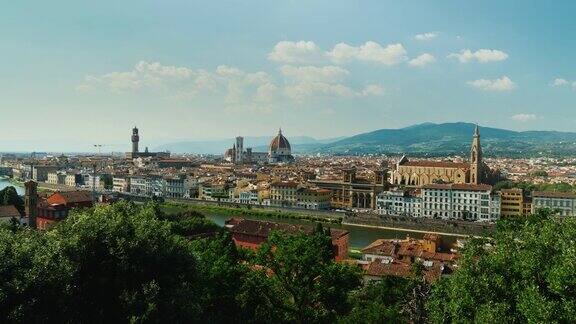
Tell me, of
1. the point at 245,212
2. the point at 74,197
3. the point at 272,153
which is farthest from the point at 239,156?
the point at 74,197

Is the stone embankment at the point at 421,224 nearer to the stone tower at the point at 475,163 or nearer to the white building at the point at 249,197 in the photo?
the white building at the point at 249,197

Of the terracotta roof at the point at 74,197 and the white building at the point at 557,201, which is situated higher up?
the terracotta roof at the point at 74,197

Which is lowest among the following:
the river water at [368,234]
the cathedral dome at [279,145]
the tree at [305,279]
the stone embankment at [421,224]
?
the river water at [368,234]

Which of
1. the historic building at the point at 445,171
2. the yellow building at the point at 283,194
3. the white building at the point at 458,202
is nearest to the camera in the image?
the white building at the point at 458,202

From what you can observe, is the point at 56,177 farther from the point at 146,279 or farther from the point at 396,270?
the point at 146,279

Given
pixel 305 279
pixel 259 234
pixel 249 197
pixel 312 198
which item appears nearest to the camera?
pixel 305 279

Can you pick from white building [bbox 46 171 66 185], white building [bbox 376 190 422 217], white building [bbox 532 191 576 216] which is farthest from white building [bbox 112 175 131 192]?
white building [bbox 532 191 576 216]

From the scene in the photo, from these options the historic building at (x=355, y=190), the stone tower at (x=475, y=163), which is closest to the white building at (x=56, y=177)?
the historic building at (x=355, y=190)

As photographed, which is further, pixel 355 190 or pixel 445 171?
pixel 445 171
